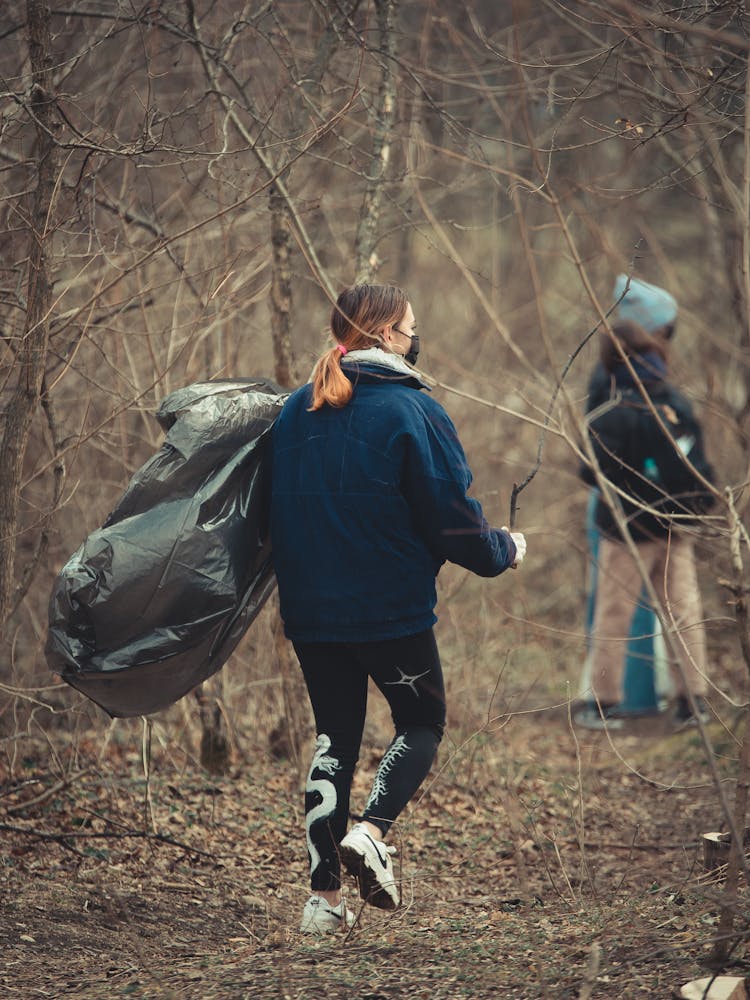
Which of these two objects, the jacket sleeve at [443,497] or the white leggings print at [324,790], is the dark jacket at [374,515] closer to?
the jacket sleeve at [443,497]

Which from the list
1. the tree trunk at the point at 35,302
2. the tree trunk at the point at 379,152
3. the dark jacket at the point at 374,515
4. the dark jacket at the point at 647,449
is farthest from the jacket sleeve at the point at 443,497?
the dark jacket at the point at 647,449

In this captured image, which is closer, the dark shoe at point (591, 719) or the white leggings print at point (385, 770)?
the white leggings print at point (385, 770)

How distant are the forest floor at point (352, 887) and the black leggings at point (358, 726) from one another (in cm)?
29

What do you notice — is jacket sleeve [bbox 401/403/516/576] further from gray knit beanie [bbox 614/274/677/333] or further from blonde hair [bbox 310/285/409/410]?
gray knit beanie [bbox 614/274/677/333]

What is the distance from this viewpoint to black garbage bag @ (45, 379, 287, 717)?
3334 mm

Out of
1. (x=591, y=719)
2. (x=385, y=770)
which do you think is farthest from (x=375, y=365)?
(x=591, y=719)

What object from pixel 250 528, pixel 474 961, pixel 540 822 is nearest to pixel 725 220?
pixel 540 822

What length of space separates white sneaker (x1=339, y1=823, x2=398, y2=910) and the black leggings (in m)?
0.09

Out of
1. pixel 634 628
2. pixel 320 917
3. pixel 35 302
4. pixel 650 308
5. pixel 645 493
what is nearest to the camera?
pixel 320 917

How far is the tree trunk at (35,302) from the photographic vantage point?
364 centimetres

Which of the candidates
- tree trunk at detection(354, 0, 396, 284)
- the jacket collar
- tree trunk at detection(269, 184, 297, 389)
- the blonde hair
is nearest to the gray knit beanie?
tree trunk at detection(354, 0, 396, 284)

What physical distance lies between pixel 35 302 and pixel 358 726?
1.72 m

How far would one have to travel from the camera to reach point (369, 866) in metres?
3.15

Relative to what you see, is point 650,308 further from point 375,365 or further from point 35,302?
point 35,302
